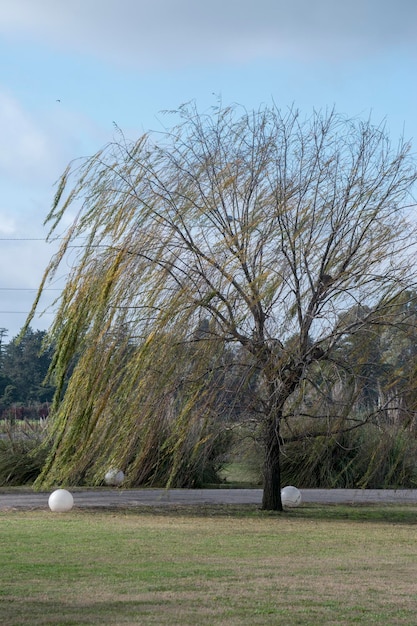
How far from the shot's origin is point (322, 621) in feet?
24.1

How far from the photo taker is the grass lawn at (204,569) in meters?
7.60

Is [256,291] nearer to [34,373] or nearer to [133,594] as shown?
[133,594]

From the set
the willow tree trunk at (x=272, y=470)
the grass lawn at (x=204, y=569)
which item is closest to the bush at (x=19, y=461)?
the grass lawn at (x=204, y=569)

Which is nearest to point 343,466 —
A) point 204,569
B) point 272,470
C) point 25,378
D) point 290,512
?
point 290,512

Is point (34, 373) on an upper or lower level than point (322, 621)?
upper

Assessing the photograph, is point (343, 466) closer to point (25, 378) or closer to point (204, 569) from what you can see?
point (204, 569)

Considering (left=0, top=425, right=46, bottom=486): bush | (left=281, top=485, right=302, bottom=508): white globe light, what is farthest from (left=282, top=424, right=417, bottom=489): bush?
(left=0, top=425, right=46, bottom=486): bush

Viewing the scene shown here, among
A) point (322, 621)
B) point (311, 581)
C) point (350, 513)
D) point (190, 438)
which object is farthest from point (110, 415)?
point (322, 621)

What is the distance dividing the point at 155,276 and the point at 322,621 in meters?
8.33

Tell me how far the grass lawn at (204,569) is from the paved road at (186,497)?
68.3 inches

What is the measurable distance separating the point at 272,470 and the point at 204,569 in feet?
22.4

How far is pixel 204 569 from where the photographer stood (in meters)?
A: 9.98

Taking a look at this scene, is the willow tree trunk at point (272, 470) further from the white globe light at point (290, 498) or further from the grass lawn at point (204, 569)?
the white globe light at point (290, 498)

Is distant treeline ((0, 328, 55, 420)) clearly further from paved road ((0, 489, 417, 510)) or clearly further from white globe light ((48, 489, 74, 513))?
white globe light ((48, 489, 74, 513))
